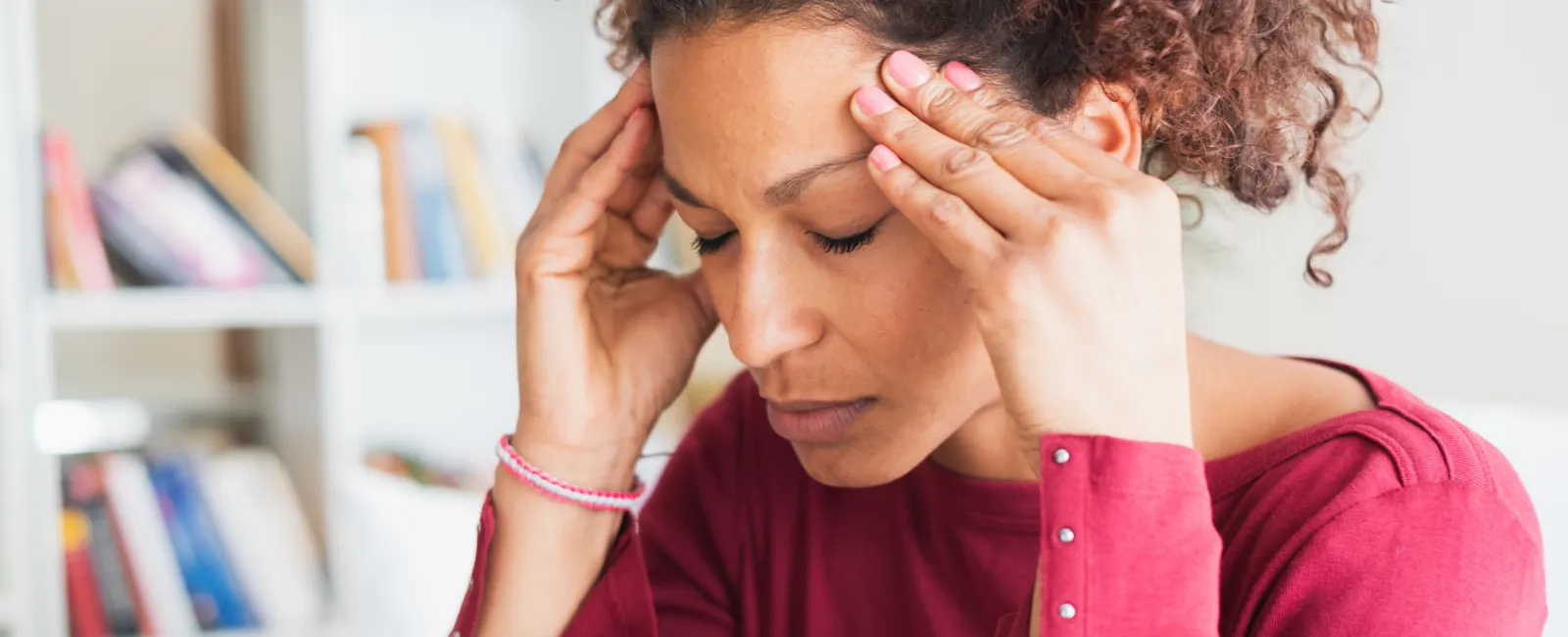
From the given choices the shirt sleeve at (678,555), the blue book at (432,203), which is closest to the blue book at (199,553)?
the blue book at (432,203)

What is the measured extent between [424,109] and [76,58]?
1.85ft

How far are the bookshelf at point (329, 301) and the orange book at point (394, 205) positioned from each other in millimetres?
48

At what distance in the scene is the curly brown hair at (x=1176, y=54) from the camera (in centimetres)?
90

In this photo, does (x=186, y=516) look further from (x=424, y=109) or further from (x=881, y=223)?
(x=881, y=223)

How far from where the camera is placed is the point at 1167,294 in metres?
0.78

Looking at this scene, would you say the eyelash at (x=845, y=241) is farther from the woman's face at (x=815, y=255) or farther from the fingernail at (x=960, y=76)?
the fingernail at (x=960, y=76)

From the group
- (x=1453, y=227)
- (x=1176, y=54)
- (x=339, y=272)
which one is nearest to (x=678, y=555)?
(x=1176, y=54)

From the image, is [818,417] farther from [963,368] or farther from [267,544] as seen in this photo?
[267,544]

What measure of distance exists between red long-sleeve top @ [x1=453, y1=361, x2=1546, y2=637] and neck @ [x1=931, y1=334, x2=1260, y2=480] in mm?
20

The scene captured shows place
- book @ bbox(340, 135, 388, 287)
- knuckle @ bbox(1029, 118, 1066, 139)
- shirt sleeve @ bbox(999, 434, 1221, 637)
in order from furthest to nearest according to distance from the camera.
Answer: book @ bbox(340, 135, 388, 287), knuckle @ bbox(1029, 118, 1066, 139), shirt sleeve @ bbox(999, 434, 1221, 637)

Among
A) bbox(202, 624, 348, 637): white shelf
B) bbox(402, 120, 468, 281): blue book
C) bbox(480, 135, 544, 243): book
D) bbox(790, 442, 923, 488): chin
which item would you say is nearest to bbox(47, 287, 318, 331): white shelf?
bbox(402, 120, 468, 281): blue book

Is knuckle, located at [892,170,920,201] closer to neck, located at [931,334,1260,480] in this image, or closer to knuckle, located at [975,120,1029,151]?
knuckle, located at [975,120,1029,151]

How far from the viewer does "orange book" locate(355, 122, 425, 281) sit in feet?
7.17

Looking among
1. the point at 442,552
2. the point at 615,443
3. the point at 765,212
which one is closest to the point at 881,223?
the point at 765,212
